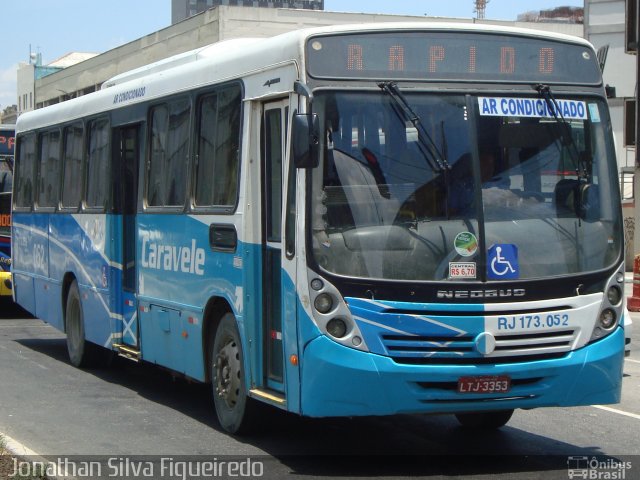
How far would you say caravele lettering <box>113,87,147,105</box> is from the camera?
11441 mm

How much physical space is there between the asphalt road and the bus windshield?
1.44 metres

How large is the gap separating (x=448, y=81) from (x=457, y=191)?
0.79 meters

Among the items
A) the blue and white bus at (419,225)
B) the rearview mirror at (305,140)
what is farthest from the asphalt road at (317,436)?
the rearview mirror at (305,140)

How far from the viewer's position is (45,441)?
9117 mm

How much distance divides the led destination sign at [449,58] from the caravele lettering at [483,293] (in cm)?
150

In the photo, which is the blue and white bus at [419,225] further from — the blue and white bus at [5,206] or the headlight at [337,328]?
the blue and white bus at [5,206]

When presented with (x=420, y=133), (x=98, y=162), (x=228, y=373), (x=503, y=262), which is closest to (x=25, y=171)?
(x=98, y=162)

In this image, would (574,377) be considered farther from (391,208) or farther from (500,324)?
(391,208)

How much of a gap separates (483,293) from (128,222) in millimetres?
5487

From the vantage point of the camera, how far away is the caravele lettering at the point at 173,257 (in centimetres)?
970

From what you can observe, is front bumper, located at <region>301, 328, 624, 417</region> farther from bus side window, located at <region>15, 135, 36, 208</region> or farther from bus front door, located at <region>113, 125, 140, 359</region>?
bus side window, located at <region>15, 135, 36, 208</region>

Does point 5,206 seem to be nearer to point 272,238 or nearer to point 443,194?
point 272,238

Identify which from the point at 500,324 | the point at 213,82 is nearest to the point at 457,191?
the point at 500,324

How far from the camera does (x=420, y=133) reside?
771 centimetres
